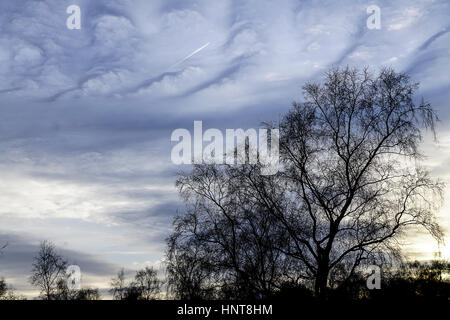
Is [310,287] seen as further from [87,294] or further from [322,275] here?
[87,294]

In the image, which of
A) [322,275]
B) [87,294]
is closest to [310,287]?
[322,275]

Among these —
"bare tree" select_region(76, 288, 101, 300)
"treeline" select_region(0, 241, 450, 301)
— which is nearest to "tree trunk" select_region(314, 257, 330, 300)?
"treeline" select_region(0, 241, 450, 301)

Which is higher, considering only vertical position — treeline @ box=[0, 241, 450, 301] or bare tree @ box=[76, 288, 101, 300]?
treeline @ box=[0, 241, 450, 301]

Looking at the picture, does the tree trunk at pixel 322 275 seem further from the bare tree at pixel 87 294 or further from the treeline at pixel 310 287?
the bare tree at pixel 87 294

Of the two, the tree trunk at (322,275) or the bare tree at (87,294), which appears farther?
the bare tree at (87,294)

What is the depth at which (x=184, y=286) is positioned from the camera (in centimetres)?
2347

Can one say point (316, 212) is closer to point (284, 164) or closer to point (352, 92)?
point (284, 164)

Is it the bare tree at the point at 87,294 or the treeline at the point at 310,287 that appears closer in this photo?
the treeline at the point at 310,287

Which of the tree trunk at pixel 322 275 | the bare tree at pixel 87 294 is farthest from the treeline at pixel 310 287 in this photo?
the bare tree at pixel 87 294

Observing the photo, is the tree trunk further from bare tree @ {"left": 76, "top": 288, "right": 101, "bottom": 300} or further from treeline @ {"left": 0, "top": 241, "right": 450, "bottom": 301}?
bare tree @ {"left": 76, "top": 288, "right": 101, "bottom": 300}

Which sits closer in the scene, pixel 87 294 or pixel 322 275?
pixel 322 275

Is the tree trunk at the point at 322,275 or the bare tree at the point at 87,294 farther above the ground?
the tree trunk at the point at 322,275

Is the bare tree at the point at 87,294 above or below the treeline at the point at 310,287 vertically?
below
